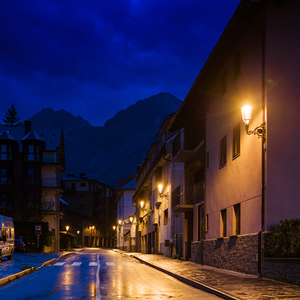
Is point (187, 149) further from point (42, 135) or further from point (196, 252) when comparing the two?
point (42, 135)

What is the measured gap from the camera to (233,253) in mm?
19406

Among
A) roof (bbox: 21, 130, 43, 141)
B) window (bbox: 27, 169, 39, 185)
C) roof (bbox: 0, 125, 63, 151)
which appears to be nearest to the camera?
window (bbox: 27, 169, 39, 185)

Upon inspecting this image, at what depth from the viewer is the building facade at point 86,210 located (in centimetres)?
11131

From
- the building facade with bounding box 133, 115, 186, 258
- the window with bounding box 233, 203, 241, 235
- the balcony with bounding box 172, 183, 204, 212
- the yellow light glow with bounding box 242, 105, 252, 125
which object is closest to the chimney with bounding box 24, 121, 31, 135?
the building facade with bounding box 133, 115, 186, 258

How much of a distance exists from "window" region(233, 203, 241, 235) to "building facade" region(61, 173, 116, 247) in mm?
87473

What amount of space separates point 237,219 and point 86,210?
10148 centimetres

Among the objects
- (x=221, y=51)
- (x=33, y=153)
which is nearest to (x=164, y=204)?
(x=221, y=51)

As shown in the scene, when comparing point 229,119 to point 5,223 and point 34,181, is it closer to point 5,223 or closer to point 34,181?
point 5,223

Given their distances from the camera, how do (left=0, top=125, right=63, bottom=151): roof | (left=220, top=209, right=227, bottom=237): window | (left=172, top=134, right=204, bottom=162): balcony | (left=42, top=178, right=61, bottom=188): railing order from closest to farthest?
1. (left=220, top=209, right=227, bottom=237): window
2. (left=172, top=134, right=204, bottom=162): balcony
3. (left=0, top=125, right=63, bottom=151): roof
4. (left=42, top=178, right=61, bottom=188): railing

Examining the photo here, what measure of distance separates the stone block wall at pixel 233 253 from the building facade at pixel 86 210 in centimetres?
8397

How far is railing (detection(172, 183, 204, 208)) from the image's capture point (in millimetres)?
28875

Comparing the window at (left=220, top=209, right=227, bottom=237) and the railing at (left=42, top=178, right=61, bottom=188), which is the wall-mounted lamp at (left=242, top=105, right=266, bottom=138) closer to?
the window at (left=220, top=209, right=227, bottom=237)

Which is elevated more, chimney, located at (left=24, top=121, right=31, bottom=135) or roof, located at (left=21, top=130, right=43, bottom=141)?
chimney, located at (left=24, top=121, right=31, bottom=135)

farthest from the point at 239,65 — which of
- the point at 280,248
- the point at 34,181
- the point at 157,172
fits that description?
the point at 34,181
